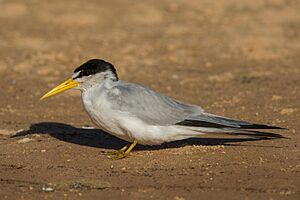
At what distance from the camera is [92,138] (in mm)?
7902

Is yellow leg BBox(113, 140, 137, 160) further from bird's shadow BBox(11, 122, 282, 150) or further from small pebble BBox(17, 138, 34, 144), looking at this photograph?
small pebble BBox(17, 138, 34, 144)

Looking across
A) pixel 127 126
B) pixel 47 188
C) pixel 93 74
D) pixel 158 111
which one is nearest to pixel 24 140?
pixel 93 74

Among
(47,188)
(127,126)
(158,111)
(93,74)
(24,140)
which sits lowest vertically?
(24,140)

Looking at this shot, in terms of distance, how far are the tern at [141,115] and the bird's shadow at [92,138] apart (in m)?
0.47

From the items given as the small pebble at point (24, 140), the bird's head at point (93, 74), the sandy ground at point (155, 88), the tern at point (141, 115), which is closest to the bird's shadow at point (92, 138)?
the sandy ground at point (155, 88)

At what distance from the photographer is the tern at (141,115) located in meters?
6.73

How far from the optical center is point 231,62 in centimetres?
1217

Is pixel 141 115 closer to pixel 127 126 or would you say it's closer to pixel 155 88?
pixel 127 126

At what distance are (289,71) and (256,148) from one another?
179 inches

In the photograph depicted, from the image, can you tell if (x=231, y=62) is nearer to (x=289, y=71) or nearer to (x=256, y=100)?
(x=289, y=71)

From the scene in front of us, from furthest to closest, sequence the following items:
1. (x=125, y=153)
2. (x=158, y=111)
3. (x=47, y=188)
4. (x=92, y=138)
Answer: (x=92, y=138) < (x=125, y=153) < (x=158, y=111) < (x=47, y=188)

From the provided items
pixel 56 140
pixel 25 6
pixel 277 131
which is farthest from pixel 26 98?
pixel 25 6

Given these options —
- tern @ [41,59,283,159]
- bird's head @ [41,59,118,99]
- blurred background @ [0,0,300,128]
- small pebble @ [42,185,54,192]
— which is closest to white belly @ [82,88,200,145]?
tern @ [41,59,283,159]

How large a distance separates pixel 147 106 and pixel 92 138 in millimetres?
1263
